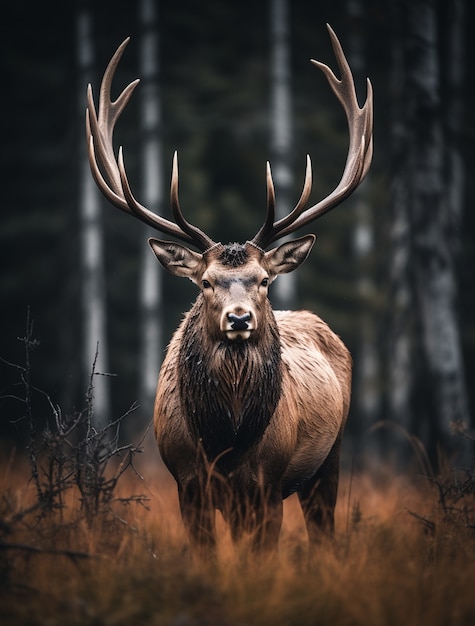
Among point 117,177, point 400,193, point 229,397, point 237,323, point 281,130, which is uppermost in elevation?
point 281,130

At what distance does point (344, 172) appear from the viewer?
5.41 metres

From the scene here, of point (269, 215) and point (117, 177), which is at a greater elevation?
point (117, 177)

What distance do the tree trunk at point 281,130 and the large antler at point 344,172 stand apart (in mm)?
6520

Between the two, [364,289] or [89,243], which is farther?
[364,289]

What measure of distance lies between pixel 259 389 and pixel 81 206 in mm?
10471

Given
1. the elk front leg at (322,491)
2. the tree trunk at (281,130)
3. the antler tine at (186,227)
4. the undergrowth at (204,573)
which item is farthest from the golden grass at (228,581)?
the tree trunk at (281,130)

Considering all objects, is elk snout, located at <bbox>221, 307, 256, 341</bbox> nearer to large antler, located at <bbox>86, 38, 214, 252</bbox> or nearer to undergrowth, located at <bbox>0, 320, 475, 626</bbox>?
large antler, located at <bbox>86, 38, 214, 252</bbox>

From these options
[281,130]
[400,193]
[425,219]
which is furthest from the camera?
[281,130]

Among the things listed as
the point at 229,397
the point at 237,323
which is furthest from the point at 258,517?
the point at 237,323

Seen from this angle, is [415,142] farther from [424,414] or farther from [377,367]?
[377,367]

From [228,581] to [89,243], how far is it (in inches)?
445

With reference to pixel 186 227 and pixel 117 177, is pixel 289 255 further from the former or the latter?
pixel 117 177

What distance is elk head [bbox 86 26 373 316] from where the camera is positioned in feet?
14.8

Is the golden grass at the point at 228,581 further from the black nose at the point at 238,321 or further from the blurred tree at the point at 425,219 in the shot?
the blurred tree at the point at 425,219
